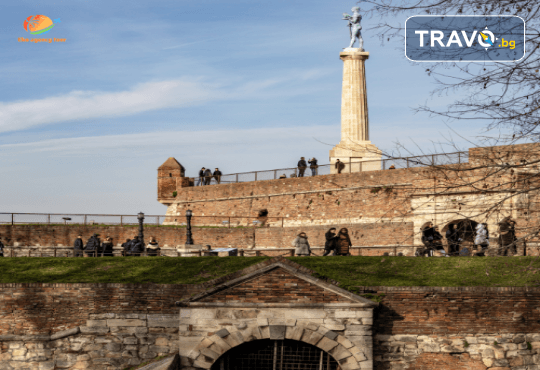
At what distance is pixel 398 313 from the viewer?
14656 mm

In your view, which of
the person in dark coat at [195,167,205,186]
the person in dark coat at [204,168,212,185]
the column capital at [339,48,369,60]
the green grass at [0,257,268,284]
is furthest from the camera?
the person in dark coat at [195,167,205,186]

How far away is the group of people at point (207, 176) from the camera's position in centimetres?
3772

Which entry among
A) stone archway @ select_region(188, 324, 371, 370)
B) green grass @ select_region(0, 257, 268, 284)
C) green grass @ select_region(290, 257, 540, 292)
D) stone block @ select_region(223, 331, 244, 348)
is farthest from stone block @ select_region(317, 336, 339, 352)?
green grass @ select_region(0, 257, 268, 284)

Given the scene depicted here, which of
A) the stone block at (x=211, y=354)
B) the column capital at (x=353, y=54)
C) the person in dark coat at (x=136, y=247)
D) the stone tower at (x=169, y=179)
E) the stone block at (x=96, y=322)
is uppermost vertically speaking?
the column capital at (x=353, y=54)

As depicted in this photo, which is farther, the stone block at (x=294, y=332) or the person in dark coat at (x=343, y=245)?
the person in dark coat at (x=343, y=245)

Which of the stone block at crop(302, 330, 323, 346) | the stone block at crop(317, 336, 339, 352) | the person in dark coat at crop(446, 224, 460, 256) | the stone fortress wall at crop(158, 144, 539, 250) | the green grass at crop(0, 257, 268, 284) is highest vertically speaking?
the stone fortress wall at crop(158, 144, 539, 250)

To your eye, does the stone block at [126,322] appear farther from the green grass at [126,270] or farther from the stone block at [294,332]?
the stone block at [294,332]

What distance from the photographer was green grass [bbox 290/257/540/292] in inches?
583

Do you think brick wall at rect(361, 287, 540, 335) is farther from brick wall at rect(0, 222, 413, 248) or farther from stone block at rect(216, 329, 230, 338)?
brick wall at rect(0, 222, 413, 248)

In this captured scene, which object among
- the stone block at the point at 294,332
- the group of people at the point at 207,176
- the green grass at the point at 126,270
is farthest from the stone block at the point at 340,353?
the group of people at the point at 207,176

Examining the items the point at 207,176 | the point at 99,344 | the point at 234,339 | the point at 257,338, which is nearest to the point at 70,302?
the point at 99,344

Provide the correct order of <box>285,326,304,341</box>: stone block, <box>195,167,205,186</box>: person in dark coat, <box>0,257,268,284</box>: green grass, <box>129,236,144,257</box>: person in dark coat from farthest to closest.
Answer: <box>195,167,205,186</box>: person in dark coat, <box>129,236,144,257</box>: person in dark coat, <box>0,257,268,284</box>: green grass, <box>285,326,304,341</box>: stone block

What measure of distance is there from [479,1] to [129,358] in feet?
34.5

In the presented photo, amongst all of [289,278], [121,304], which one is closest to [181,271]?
[121,304]
